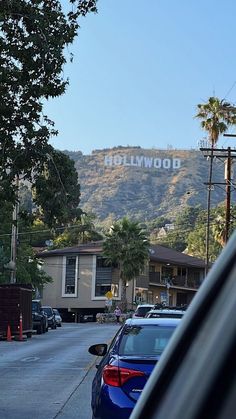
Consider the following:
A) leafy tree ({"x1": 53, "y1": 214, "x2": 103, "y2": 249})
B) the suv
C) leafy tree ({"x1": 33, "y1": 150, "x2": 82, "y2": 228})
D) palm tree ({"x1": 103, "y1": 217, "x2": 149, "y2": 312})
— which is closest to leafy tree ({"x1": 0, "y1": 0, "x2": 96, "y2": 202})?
leafy tree ({"x1": 33, "y1": 150, "x2": 82, "y2": 228})

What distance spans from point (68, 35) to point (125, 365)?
27.5 feet

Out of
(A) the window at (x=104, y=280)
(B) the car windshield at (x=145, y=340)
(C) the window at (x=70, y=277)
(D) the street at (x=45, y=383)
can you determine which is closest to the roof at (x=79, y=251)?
(C) the window at (x=70, y=277)

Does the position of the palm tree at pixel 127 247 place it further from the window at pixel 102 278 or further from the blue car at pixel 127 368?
the blue car at pixel 127 368

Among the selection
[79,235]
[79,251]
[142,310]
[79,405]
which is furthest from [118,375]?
[79,235]

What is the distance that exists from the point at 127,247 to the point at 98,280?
15.4m

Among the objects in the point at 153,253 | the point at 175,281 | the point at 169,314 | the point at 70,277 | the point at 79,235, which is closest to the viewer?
the point at 169,314

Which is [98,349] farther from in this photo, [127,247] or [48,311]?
[127,247]

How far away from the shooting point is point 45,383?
47.8 feet

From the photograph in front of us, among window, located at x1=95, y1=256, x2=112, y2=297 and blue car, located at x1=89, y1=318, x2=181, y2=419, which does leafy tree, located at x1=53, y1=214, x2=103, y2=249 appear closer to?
window, located at x1=95, y1=256, x2=112, y2=297

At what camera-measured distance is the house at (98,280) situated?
2891 inches

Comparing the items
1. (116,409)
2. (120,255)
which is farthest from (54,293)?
(116,409)

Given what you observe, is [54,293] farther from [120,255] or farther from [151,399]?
[151,399]

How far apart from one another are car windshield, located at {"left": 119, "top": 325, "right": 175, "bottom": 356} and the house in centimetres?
6263

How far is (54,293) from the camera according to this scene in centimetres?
7712
